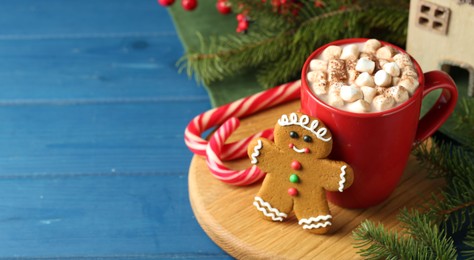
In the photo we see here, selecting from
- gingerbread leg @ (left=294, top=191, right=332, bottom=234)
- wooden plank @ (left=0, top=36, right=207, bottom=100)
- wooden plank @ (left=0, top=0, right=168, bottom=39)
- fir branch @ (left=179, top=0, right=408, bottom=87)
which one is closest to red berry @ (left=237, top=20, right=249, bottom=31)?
fir branch @ (left=179, top=0, right=408, bottom=87)

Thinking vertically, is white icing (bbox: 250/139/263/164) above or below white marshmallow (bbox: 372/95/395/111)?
below

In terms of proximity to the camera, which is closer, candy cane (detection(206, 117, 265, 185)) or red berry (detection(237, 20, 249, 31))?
candy cane (detection(206, 117, 265, 185))

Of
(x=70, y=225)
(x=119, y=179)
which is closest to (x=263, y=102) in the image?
(x=119, y=179)

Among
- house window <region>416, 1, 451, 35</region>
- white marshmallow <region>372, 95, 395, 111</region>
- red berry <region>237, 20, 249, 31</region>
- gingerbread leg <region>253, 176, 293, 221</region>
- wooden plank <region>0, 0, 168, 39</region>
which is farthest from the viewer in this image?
wooden plank <region>0, 0, 168, 39</region>

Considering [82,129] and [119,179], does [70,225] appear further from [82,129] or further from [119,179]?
[82,129]

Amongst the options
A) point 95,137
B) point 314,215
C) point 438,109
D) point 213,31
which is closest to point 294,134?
point 314,215

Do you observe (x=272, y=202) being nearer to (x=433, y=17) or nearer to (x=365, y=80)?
(x=365, y=80)

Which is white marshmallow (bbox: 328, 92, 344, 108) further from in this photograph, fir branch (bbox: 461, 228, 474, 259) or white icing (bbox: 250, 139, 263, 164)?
fir branch (bbox: 461, 228, 474, 259)

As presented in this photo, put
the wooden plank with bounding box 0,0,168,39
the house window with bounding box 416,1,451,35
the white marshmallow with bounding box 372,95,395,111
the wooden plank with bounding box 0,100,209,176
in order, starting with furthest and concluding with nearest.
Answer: the wooden plank with bounding box 0,0,168,39 → the wooden plank with bounding box 0,100,209,176 → the house window with bounding box 416,1,451,35 → the white marshmallow with bounding box 372,95,395,111
